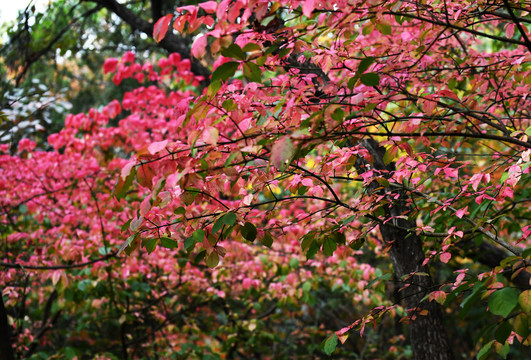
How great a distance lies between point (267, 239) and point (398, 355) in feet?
17.9

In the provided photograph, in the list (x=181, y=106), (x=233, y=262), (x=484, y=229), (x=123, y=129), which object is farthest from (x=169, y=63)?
(x=484, y=229)

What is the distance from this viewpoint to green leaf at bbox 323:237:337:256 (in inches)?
74.2

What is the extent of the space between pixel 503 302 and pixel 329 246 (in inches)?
30.5

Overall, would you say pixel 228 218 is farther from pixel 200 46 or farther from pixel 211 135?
pixel 200 46

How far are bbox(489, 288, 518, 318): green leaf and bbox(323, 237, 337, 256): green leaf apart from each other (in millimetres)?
723

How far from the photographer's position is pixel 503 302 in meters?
1.24

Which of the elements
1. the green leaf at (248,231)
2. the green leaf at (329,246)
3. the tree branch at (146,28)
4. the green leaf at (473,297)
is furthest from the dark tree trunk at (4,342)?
the tree branch at (146,28)

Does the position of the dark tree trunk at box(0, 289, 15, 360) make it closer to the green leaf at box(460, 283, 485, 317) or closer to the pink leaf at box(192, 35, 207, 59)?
the pink leaf at box(192, 35, 207, 59)

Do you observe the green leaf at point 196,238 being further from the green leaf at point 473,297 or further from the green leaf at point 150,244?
the green leaf at point 473,297

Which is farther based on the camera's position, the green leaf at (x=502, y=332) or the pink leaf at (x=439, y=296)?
the pink leaf at (x=439, y=296)

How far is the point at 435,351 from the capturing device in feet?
8.77

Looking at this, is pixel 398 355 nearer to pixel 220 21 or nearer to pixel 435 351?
pixel 435 351

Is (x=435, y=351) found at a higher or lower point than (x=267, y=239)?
lower

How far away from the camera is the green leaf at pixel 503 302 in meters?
1.21
